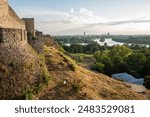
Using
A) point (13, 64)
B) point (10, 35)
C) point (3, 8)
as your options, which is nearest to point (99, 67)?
point (3, 8)

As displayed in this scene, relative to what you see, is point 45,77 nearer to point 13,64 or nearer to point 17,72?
point 17,72

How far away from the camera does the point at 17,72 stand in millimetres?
19609

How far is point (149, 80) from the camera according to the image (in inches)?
1558

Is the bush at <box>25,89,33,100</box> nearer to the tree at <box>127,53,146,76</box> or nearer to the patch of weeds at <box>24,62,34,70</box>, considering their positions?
the patch of weeds at <box>24,62,34,70</box>

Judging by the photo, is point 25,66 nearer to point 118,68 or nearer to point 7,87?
point 7,87

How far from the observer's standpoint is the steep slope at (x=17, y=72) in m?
18.8

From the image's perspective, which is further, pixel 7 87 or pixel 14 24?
pixel 14 24

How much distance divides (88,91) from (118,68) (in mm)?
31738

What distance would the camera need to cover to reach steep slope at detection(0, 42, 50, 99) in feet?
61.8

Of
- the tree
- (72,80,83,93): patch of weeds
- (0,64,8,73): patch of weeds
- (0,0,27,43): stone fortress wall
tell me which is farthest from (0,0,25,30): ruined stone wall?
the tree

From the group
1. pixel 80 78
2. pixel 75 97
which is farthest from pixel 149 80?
pixel 75 97

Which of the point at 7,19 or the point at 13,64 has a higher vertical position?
the point at 7,19

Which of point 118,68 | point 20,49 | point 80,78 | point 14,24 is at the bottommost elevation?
point 118,68

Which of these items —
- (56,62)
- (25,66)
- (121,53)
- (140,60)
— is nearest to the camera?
(25,66)
